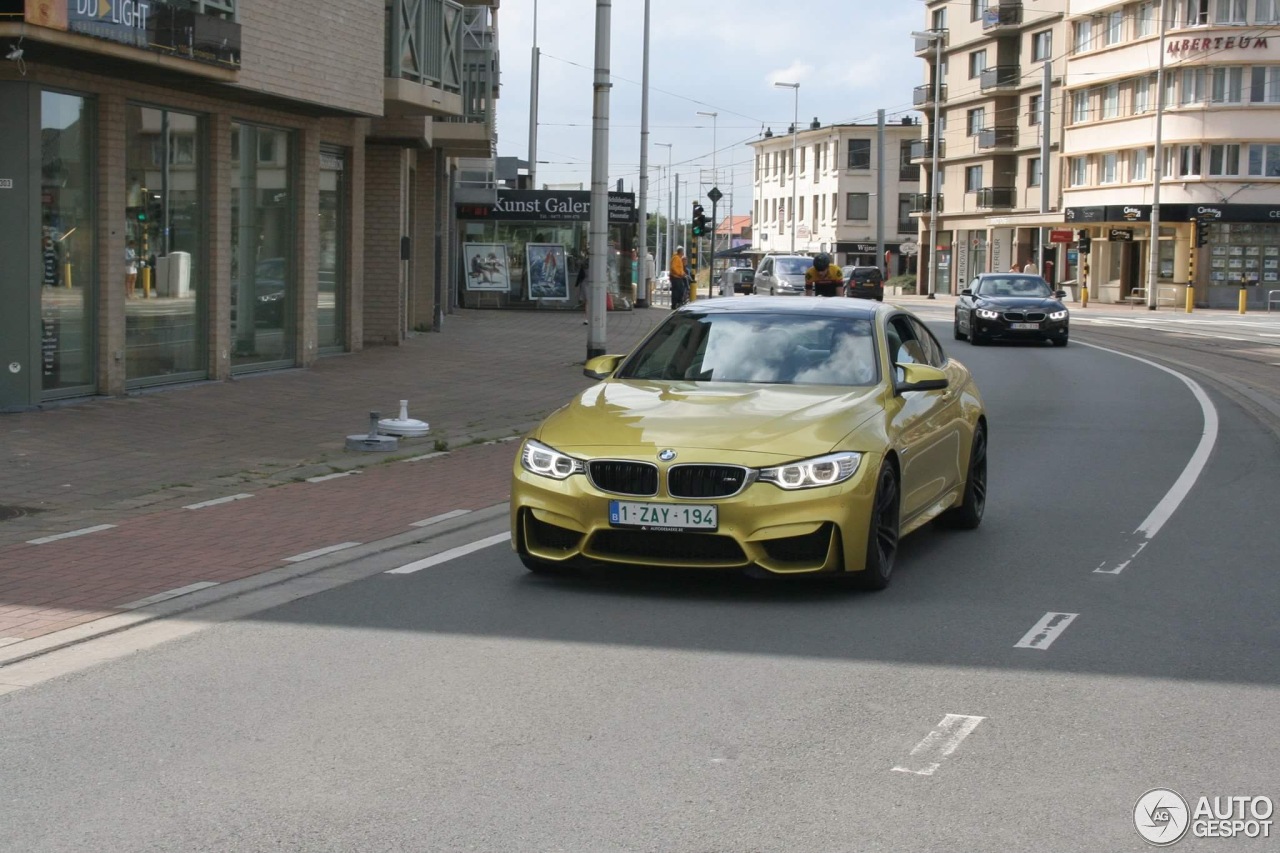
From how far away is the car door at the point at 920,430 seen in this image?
8.50 m

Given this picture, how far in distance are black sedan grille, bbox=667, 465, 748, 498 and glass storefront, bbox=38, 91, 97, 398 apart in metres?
9.90

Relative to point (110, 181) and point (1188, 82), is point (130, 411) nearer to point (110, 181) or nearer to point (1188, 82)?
Result: point (110, 181)

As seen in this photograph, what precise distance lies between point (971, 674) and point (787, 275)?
168ft

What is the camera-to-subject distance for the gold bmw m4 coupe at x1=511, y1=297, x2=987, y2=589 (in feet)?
24.9

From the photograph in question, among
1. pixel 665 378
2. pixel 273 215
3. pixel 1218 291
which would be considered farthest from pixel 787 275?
pixel 665 378

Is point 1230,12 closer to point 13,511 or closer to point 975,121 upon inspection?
point 975,121

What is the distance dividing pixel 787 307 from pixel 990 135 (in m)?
76.8

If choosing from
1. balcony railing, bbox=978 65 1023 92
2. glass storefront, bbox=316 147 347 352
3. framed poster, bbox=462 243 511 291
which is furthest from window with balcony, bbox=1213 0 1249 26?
glass storefront, bbox=316 147 347 352

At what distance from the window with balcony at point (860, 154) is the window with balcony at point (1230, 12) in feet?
155

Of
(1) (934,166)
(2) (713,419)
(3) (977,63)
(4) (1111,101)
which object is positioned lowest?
(2) (713,419)

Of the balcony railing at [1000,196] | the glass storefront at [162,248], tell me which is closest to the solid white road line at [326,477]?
the glass storefront at [162,248]

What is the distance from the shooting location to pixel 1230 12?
62.9 meters

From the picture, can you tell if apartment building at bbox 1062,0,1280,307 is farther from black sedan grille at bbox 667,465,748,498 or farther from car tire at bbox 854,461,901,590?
black sedan grille at bbox 667,465,748,498

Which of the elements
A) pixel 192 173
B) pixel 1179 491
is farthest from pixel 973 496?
pixel 192 173
